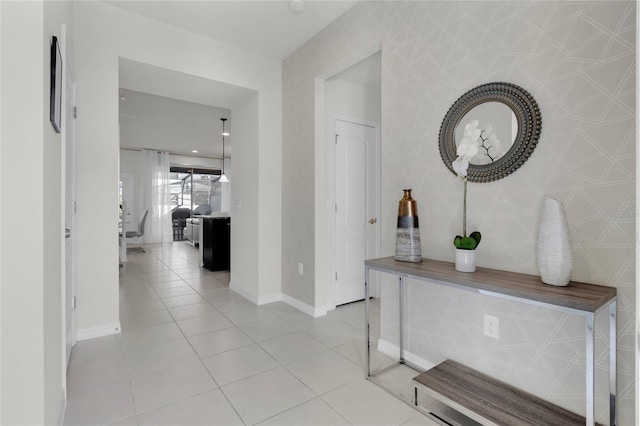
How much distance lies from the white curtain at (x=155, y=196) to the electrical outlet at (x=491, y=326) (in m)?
9.02

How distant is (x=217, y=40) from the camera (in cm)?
317

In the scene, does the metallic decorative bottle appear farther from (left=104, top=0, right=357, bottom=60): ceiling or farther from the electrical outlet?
(left=104, top=0, right=357, bottom=60): ceiling

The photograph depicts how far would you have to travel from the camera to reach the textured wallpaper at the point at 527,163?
128cm

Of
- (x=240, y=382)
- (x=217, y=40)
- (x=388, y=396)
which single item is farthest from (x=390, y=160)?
(x=217, y=40)

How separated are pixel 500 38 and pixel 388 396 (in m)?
2.05

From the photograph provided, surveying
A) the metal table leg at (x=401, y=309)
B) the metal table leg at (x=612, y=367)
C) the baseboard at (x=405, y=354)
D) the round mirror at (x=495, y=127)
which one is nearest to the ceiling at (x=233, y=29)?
the round mirror at (x=495, y=127)

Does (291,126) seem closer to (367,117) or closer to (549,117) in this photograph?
(367,117)

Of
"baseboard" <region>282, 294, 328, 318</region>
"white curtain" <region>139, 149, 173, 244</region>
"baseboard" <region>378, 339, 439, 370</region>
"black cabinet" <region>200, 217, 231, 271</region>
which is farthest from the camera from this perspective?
"white curtain" <region>139, 149, 173, 244</region>

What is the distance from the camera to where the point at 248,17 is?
2791mm

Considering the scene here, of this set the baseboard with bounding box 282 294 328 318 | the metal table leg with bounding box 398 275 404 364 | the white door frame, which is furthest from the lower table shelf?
the white door frame

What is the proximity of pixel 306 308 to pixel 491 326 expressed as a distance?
187cm

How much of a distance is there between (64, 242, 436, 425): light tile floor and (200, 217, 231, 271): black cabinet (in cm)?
176

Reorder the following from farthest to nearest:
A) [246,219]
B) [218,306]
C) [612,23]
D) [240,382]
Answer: [246,219] < [218,306] < [240,382] < [612,23]

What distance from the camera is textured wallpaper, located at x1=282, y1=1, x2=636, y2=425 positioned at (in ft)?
4.21
